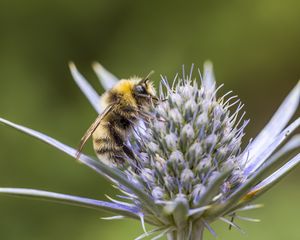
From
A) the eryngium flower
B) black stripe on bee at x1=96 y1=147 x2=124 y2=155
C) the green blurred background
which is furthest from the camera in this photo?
the green blurred background

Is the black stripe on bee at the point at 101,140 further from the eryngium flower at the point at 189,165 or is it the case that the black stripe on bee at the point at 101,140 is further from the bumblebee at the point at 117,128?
the eryngium flower at the point at 189,165

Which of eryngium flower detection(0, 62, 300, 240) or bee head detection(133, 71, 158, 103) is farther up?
bee head detection(133, 71, 158, 103)

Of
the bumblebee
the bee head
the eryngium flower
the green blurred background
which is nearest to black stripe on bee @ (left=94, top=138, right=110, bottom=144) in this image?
the bumblebee

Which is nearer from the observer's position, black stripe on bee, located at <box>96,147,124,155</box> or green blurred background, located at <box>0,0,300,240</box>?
black stripe on bee, located at <box>96,147,124,155</box>

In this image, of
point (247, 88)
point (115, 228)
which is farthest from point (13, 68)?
point (247, 88)

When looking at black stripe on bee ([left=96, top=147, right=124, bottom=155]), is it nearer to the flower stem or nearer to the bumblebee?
the bumblebee

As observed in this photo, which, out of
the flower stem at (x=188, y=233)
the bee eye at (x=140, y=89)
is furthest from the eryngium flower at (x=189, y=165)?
the bee eye at (x=140, y=89)

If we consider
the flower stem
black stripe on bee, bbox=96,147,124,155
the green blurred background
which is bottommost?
the flower stem
